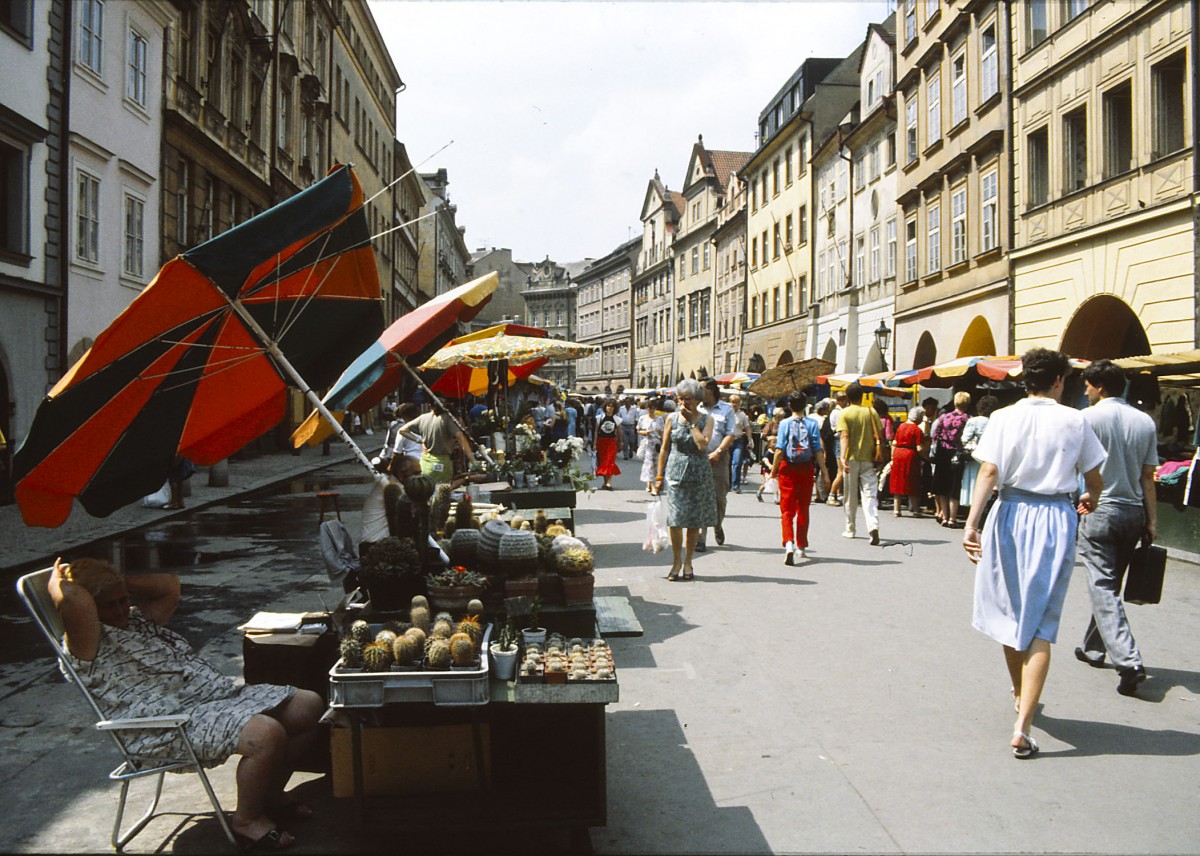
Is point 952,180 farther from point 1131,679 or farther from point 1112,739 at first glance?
point 1112,739

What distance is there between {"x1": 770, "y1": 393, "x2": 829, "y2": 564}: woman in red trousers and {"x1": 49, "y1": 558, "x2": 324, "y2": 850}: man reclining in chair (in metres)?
7.27

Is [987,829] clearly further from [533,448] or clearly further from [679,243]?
[679,243]

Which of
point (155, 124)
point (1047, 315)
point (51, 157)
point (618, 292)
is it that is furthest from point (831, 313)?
point (618, 292)

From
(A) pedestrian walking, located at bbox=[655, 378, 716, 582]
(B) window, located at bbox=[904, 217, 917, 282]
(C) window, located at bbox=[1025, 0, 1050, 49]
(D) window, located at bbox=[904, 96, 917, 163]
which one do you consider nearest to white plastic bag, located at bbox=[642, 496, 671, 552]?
(A) pedestrian walking, located at bbox=[655, 378, 716, 582]

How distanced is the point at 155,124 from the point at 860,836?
74.7 ft

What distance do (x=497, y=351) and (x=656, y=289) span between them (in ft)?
227

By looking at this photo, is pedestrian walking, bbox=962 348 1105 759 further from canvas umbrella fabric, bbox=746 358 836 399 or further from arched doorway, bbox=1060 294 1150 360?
canvas umbrella fabric, bbox=746 358 836 399

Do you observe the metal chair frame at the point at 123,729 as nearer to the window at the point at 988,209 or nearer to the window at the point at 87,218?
the window at the point at 87,218

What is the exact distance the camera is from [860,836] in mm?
4055

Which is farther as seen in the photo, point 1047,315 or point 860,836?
point 1047,315

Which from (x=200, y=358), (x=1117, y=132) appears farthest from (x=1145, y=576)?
(x=1117, y=132)

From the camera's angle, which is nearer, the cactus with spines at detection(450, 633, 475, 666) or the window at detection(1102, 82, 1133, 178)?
the cactus with spines at detection(450, 633, 475, 666)

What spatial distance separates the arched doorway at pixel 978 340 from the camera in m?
25.6

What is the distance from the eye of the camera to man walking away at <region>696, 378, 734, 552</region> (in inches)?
419
